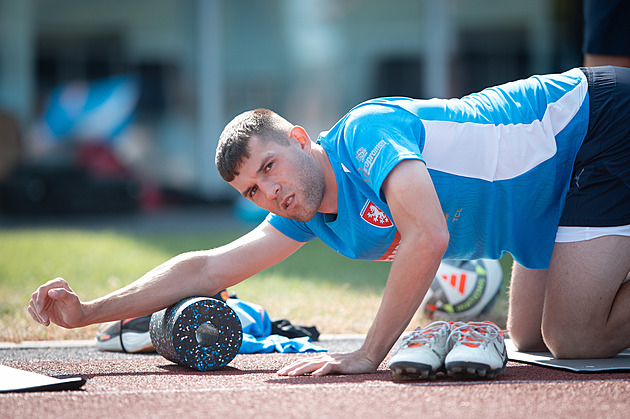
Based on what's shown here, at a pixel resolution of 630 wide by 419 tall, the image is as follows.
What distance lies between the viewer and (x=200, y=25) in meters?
15.5

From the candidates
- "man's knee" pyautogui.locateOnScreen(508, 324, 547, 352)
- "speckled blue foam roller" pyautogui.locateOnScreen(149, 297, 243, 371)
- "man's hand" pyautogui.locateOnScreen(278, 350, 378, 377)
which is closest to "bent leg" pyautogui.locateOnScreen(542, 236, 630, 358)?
"man's knee" pyautogui.locateOnScreen(508, 324, 547, 352)

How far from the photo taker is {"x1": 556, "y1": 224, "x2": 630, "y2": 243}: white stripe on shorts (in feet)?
11.5

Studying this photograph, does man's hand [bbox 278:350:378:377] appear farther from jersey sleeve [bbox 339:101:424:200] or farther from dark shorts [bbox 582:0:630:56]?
dark shorts [bbox 582:0:630:56]

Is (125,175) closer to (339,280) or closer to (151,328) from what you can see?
(339,280)

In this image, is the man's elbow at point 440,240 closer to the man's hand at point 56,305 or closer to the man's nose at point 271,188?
the man's nose at point 271,188

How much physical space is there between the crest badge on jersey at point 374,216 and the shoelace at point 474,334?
19.9 inches

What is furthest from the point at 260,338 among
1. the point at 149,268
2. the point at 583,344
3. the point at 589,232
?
the point at 149,268

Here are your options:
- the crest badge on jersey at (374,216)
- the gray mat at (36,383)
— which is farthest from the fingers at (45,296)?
the crest badge on jersey at (374,216)

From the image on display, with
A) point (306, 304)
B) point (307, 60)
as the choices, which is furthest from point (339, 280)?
point (307, 60)

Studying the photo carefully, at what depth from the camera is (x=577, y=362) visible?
3438 mm

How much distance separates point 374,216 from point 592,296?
3.55 feet

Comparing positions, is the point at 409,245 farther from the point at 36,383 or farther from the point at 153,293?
the point at 36,383

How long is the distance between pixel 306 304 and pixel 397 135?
8.18 ft

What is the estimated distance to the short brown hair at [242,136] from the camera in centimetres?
318
